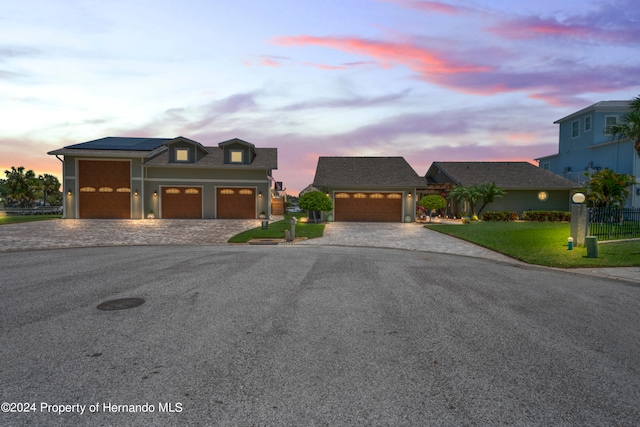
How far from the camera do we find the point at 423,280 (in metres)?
9.02

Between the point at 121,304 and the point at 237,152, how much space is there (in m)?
26.2

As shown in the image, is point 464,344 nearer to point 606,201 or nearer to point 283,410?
point 283,410

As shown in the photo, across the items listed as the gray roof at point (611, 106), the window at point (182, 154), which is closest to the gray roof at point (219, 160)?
the window at point (182, 154)

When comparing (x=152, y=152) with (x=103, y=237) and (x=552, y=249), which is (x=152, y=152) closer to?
(x=103, y=237)

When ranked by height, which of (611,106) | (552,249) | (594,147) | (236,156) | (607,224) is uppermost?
(611,106)

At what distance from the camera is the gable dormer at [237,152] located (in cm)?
3147

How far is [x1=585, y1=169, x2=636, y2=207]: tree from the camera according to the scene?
88.6ft

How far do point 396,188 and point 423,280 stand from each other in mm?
23862

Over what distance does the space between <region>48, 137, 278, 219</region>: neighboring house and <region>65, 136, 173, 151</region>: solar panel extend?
3.1 inches

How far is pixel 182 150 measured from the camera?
31391 millimetres

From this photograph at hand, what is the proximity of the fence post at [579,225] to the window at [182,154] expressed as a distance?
27863mm

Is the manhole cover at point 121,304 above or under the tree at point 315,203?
under

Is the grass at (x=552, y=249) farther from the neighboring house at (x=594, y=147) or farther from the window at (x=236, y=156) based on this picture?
the neighboring house at (x=594, y=147)

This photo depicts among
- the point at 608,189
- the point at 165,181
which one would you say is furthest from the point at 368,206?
the point at 608,189
